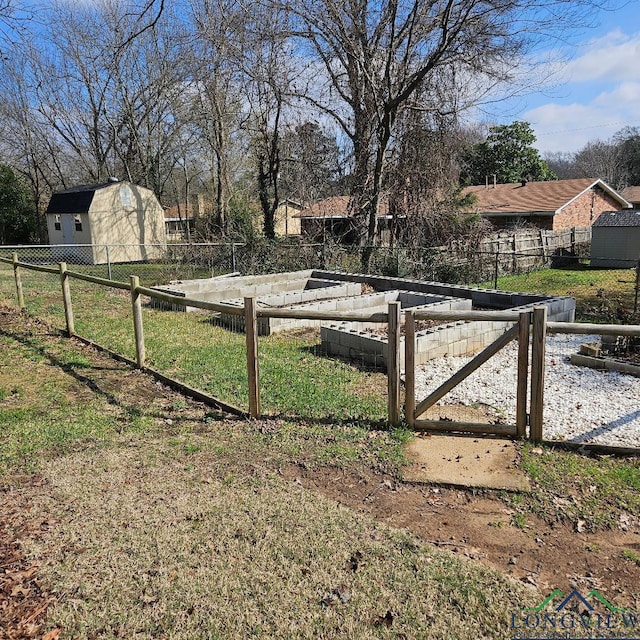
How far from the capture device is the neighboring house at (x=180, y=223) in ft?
103

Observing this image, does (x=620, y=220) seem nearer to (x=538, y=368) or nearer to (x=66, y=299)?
(x=538, y=368)

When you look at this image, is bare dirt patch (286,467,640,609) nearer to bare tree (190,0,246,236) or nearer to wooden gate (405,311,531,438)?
wooden gate (405,311,531,438)

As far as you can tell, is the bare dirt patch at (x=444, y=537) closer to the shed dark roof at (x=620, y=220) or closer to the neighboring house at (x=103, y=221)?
the shed dark roof at (x=620, y=220)

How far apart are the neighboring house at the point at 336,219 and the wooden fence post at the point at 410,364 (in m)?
15.7

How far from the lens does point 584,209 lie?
1210 inches

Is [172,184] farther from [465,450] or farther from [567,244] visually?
[465,450]

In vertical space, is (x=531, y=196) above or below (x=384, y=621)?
above

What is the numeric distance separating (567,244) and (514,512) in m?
24.0

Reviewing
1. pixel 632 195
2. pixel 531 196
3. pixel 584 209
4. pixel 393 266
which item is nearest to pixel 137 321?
pixel 393 266

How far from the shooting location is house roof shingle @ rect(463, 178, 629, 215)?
28.3 metres

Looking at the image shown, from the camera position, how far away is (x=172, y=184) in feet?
146

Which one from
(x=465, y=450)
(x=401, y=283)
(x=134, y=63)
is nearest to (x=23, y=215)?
(x=134, y=63)

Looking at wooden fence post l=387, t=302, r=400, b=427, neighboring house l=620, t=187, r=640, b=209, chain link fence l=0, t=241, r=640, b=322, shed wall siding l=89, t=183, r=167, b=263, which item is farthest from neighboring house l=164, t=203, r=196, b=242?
neighboring house l=620, t=187, r=640, b=209

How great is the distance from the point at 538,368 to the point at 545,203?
27168 mm
